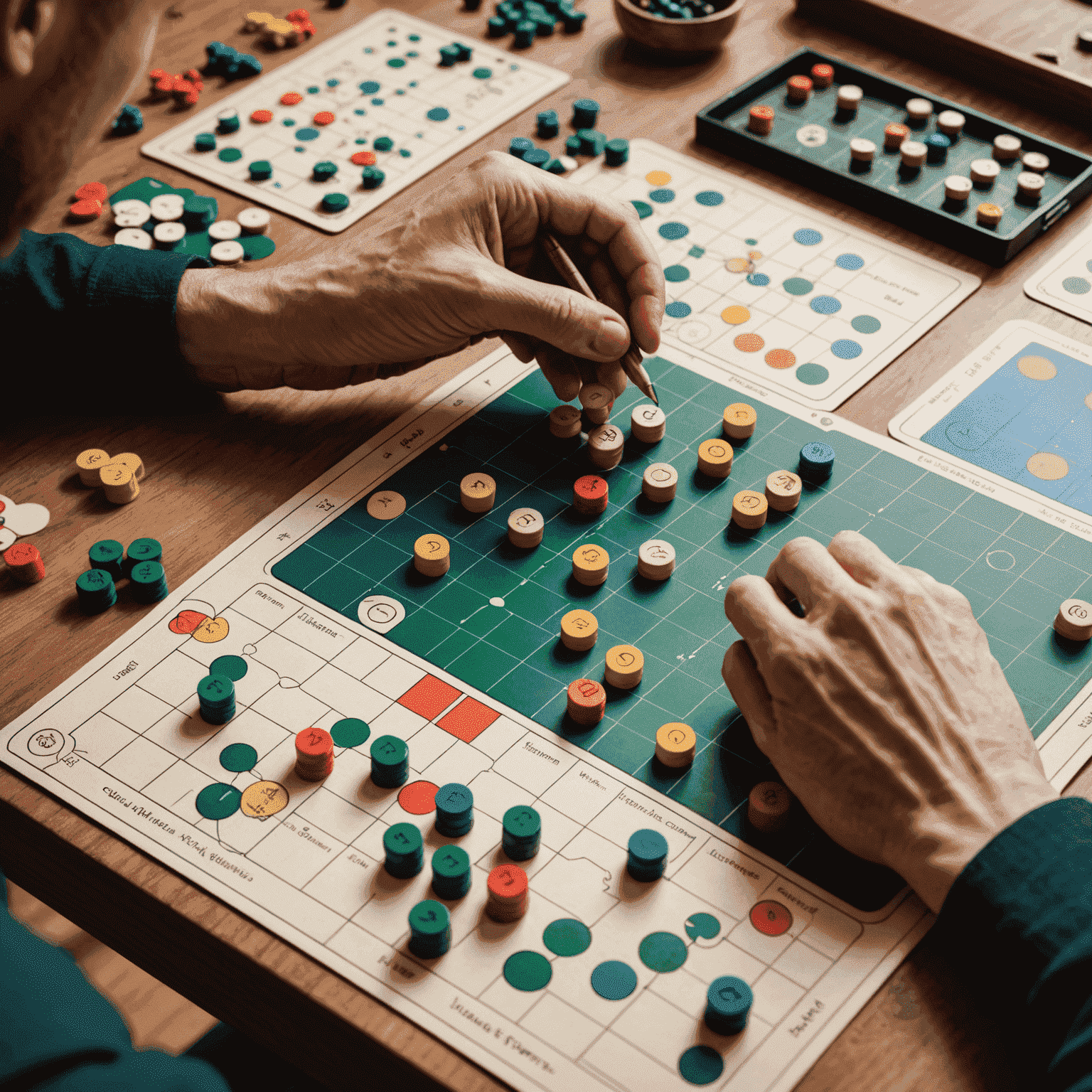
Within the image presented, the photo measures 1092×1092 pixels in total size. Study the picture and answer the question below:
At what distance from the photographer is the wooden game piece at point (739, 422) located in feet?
5.41

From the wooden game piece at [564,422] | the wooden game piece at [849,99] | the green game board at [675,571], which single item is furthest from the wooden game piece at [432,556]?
the wooden game piece at [849,99]

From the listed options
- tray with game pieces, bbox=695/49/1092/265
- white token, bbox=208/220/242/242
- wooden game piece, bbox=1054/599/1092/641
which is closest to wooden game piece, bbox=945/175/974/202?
tray with game pieces, bbox=695/49/1092/265

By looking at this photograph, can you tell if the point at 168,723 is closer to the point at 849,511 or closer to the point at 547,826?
the point at 547,826

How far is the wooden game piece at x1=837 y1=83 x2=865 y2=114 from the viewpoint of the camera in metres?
2.20

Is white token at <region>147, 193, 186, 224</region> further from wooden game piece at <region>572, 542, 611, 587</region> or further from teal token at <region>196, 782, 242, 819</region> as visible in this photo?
teal token at <region>196, 782, 242, 819</region>

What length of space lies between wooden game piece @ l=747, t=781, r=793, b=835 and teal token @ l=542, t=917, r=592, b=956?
0.21 m

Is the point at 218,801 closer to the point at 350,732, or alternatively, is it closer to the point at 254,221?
the point at 350,732

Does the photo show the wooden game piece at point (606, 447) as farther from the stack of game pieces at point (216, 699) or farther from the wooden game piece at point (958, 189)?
the wooden game piece at point (958, 189)

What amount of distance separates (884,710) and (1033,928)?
240 millimetres

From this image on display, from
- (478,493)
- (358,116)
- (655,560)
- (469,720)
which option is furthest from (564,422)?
(358,116)

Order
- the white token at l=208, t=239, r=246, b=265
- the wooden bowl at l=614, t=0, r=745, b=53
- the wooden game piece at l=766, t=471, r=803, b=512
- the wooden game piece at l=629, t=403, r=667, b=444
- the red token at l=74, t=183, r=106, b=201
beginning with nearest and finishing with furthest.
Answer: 1. the wooden game piece at l=766, t=471, r=803, b=512
2. the wooden game piece at l=629, t=403, r=667, b=444
3. the white token at l=208, t=239, r=246, b=265
4. the red token at l=74, t=183, r=106, b=201
5. the wooden bowl at l=614, t=0, r=745, b=53

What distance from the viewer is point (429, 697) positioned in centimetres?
136

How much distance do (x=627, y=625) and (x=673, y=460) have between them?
0.31 m

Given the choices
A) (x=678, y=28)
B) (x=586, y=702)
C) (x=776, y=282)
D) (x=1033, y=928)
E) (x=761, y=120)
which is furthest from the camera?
(x=678, y=28)
